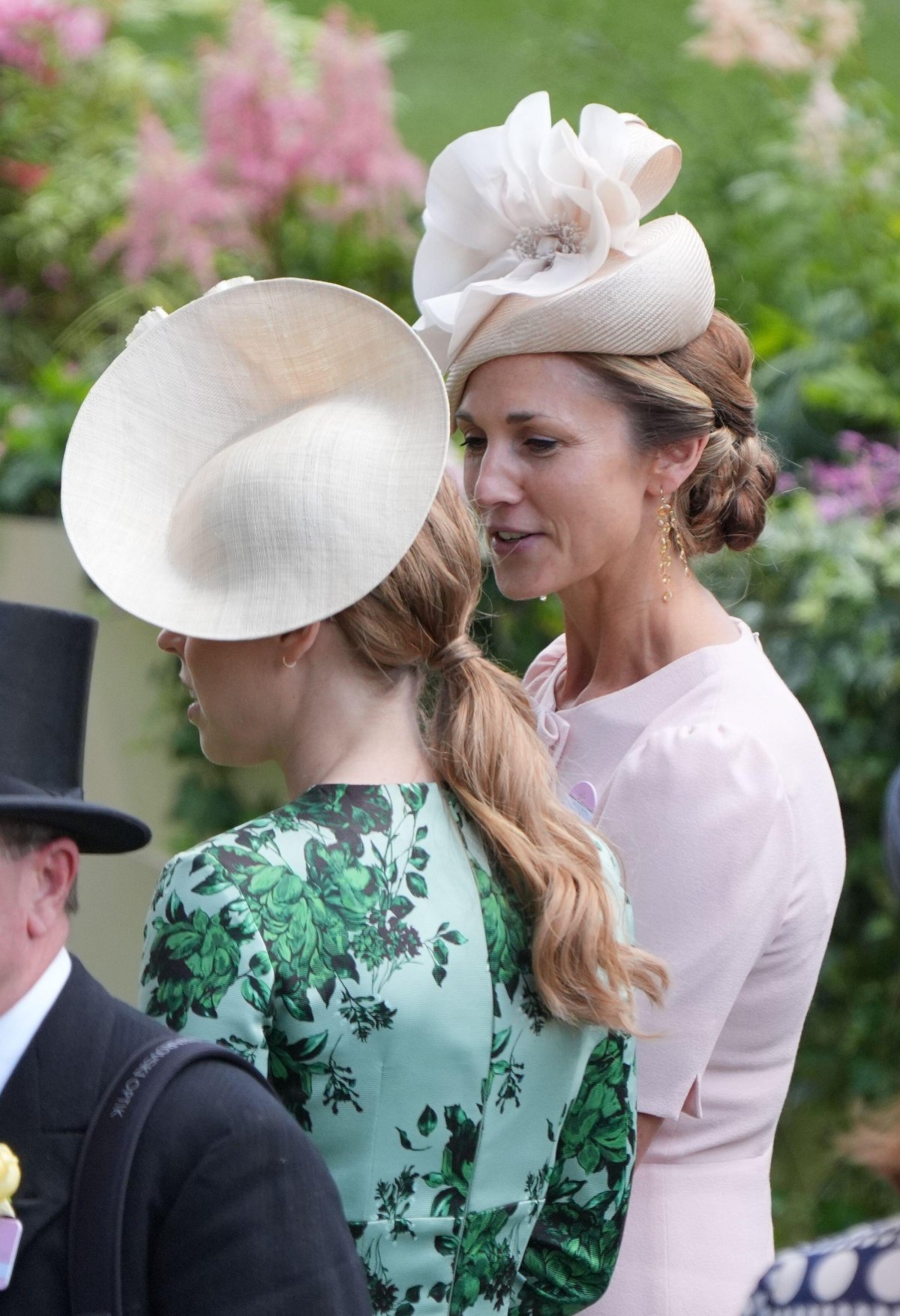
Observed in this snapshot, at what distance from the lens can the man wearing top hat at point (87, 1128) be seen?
3.82 ft

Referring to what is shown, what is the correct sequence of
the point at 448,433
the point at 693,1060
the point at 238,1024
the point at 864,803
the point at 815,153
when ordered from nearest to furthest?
the point at 238,1024, the point at 448,433, the point at 693,1060, the point at 864,803, the point at 815,153

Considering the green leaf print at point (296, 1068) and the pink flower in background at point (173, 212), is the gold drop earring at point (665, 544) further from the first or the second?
the pink flower in background at point (173, 212)

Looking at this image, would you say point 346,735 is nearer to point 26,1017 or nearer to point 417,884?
point 417,884

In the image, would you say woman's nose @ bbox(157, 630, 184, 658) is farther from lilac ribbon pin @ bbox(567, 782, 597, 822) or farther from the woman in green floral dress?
lilac ribbon pin @ bbox(567, 782, 597, 822)

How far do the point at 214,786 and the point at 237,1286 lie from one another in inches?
148

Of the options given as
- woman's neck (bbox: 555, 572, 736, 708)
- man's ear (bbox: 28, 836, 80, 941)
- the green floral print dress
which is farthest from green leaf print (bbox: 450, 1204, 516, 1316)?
woman's neck (bbox: 555, 572, 736, 708)

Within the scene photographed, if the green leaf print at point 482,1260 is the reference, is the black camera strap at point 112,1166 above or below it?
above

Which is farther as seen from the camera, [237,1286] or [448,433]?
[448,433]

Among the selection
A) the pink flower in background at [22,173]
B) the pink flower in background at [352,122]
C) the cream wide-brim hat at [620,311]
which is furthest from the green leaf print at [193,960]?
the pink flower in background at [22,173]

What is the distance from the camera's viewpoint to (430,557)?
5.05ft

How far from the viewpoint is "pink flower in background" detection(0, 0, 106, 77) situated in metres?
6.28

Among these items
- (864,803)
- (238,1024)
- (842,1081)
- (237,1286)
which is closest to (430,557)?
(238,1024)

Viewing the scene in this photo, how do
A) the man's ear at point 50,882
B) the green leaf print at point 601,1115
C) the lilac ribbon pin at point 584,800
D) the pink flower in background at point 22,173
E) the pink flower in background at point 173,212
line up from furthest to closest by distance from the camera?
the pink flower in background at point 22,173, the pink flower in background at point 173,212, the lilac ribbon pin at point 584,800, the green leaf print at point 601,1115, the man's ear at point 50,882

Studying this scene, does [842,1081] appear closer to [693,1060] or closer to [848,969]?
[848,969]
